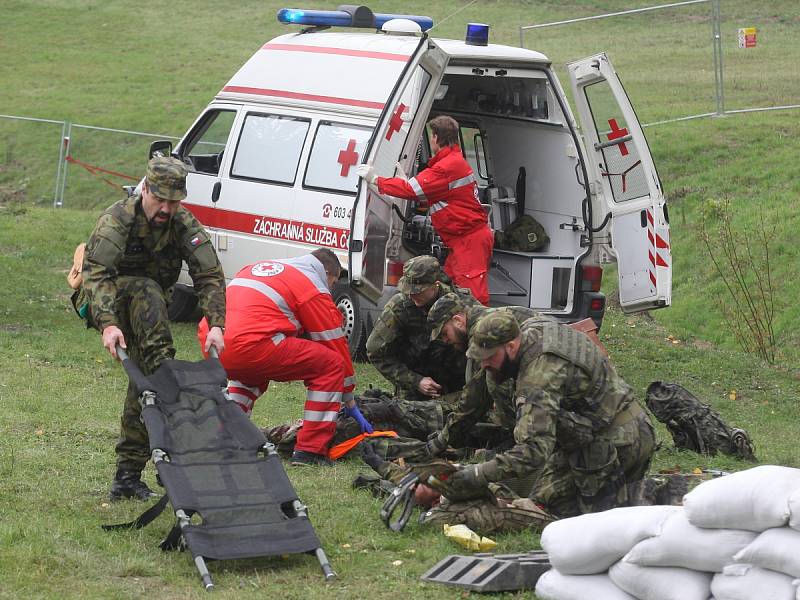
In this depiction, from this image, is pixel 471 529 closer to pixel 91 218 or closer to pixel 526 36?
pixel 91 218

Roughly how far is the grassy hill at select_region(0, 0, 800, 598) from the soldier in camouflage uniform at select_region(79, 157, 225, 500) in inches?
17.0

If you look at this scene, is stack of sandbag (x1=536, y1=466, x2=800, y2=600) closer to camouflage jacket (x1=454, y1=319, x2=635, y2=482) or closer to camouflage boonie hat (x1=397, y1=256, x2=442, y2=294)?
camouflage jacket (x1=454, y1=319, x2=635, y2=482)

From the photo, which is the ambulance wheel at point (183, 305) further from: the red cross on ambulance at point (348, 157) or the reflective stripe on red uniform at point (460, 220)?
the reflective stripe on red uniform at point (460, 220)

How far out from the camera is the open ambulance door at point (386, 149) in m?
9.16

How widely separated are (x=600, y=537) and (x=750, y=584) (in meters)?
0.65

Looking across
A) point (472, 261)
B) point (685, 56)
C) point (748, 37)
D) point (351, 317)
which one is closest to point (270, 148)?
point (351, 317)

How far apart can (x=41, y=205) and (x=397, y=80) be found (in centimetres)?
1353

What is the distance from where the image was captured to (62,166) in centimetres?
2244

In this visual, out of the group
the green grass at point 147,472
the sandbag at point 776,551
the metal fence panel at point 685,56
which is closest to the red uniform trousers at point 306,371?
the green grass at point 147,472

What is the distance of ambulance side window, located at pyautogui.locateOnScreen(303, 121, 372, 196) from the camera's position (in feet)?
32.8

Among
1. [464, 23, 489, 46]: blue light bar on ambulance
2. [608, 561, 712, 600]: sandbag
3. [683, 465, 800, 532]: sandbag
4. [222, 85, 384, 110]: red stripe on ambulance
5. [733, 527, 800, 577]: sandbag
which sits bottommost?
[608, 561, 712, 600]: sandbag

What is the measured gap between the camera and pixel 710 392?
1004 centimetres

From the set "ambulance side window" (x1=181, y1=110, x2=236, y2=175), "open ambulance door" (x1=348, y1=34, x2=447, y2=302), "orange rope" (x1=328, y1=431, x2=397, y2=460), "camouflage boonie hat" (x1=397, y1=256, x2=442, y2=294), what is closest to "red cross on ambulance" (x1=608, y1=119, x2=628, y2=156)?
"open ambulance door" (x1=348, y1=34, x2=447, y2=302)

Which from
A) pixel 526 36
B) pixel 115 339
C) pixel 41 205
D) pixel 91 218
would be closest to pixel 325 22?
pixel 115 339
